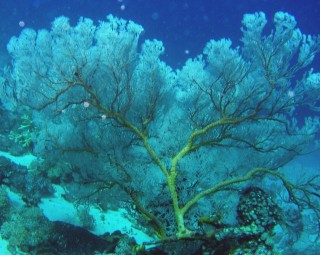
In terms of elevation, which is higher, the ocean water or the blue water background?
the blue water background

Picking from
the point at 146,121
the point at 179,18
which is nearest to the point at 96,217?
the point at 146,121

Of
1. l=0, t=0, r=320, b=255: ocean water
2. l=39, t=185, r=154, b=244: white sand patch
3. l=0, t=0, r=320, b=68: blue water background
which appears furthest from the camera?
l=0, t=0, r=320, b=68: blue water background

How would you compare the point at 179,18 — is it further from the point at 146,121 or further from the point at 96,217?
the point at 146,121

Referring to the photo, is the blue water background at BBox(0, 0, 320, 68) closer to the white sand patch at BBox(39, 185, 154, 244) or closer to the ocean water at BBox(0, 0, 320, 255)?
the ocean water at BBox(0, 0, 320, 255)

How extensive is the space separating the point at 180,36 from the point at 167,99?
2289 centimetres

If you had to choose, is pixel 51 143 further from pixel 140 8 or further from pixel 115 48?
pixel 140 8

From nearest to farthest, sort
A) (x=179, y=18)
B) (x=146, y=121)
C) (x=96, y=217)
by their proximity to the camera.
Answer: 1. (x=146, y=121)
2. (x=96, y=217)
3. (x=179, y=18)

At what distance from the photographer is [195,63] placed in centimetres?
596

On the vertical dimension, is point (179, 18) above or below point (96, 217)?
above

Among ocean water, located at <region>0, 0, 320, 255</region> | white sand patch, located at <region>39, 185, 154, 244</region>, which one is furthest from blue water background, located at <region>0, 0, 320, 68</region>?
white sand patch, located at <region>39, 185, 154, 244</region>

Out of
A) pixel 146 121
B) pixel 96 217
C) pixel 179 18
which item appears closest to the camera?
pixel 146 121

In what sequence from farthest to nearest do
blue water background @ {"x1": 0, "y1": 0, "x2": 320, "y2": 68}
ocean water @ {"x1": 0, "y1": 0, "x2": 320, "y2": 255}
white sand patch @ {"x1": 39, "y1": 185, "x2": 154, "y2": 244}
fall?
blue water background @ {"x1": 0, "y1": 0, "x2": 320, "y2": 68}
white sand patch @ {"x1": 39, "y1": 185, "x2": 154, "y2": 244}
ocean water @ {"x1": 0, "y1": 0, "x2": 320, "y2": 255}

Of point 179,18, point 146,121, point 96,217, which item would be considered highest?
point 179,18

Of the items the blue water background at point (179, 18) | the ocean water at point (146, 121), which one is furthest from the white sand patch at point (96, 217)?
the blue water background at point (179, 18)
